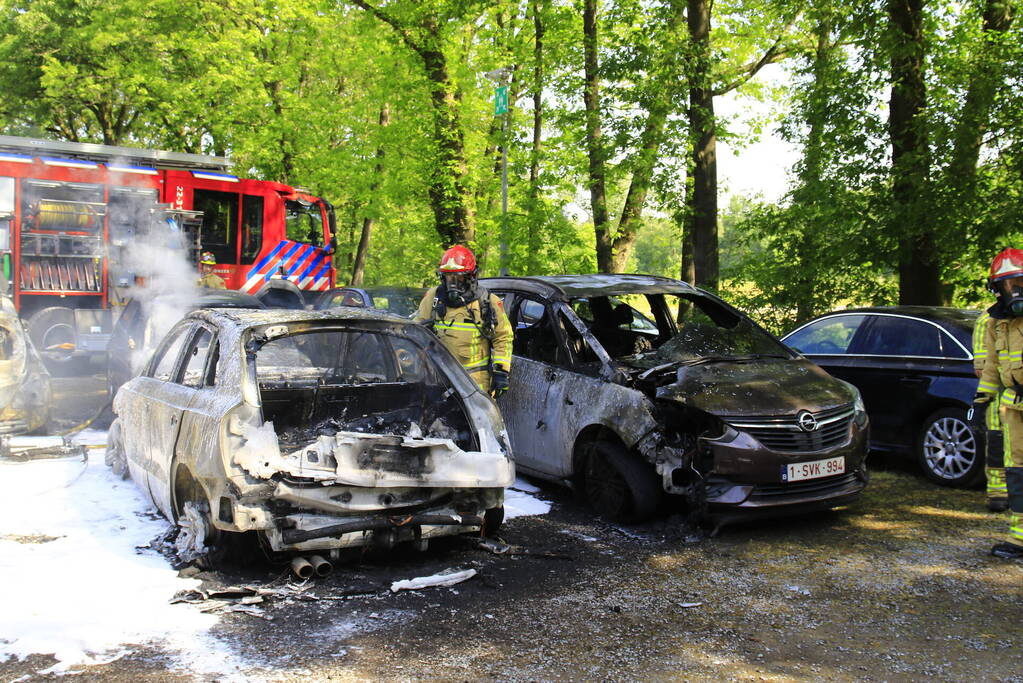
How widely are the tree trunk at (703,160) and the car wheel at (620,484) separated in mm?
6699

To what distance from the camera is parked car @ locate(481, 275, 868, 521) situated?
5.90m

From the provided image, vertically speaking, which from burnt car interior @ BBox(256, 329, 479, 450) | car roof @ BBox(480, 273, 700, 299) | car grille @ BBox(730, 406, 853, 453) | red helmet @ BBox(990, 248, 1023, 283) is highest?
red helmet @ BBox(990, 248, 1023, 283)

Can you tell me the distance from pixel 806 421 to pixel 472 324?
259 cm

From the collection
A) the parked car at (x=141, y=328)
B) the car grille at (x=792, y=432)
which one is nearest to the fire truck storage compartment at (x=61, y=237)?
the parked car at (x=141, y=328)

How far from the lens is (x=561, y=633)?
169 inches

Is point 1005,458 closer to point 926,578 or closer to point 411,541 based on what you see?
point 926,578

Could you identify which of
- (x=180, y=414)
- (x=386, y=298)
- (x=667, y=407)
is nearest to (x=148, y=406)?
(x=180, y=414)

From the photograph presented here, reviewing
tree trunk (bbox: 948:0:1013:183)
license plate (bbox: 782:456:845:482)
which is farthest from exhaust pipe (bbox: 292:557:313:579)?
tree trunk (bbox: 948:0:1013:183)

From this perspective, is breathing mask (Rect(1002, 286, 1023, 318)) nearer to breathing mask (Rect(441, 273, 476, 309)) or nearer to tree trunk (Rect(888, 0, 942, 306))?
breathing mask (Rect(441, 273, 476, 309))

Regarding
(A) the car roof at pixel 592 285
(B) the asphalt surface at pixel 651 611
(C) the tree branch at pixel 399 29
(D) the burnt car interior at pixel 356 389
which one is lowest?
(B) the asphalt surface at pixel 651 611

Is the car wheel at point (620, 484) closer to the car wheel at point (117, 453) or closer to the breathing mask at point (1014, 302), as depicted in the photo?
the breathing mask at point (1014, 302)

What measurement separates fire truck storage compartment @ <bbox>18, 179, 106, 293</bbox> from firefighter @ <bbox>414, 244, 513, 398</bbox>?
31.3 feet

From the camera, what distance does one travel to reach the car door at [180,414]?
16.6 ft

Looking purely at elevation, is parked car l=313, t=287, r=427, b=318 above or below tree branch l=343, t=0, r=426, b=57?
below
